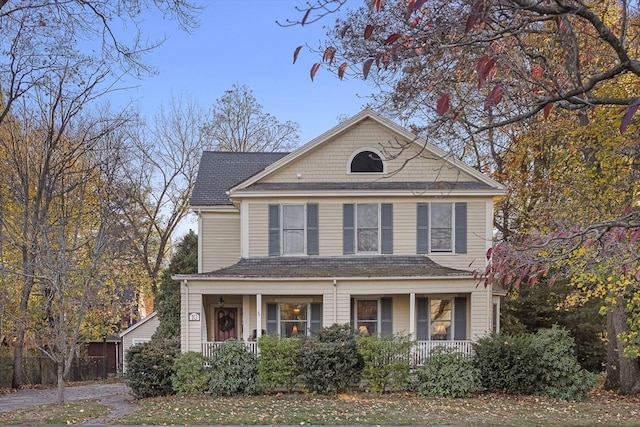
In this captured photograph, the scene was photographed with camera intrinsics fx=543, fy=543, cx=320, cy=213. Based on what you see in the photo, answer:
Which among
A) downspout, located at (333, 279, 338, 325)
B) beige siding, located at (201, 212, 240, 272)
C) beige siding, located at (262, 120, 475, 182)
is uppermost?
beige siding, located at (262, 120, 475, 182)

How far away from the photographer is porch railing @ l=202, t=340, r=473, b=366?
13609 mm

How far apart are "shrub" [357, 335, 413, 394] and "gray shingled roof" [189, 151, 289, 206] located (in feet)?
23.4

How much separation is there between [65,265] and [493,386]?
10.2 metres

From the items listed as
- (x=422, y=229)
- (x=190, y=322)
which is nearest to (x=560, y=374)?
(x=422, y=229)

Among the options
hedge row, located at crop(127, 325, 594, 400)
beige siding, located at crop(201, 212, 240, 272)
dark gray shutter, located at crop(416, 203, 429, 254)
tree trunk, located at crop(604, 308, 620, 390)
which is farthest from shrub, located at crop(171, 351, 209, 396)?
tree trunk, located at crop(604, 308, 620, 390)

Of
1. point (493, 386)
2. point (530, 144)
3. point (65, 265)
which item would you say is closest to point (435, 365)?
point (493, 386)

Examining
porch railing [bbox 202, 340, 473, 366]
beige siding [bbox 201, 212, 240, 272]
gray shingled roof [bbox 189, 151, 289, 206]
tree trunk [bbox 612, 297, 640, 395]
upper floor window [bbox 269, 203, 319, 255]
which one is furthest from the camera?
gray shingled roof [bbox 189, 151, 289, 206]

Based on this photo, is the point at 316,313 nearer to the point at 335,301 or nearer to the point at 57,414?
the point at 335,301

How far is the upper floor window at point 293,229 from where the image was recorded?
1602cm

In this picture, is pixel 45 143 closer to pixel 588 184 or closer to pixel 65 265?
pixel 65 265

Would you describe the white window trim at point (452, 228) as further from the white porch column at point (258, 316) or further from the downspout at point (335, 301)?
the white porch column at point (258, 316)

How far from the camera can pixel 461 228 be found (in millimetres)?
15953

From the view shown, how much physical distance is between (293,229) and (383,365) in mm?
4955

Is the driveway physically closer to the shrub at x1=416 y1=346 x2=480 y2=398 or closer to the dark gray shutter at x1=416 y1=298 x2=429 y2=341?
the shrub at x1=416 y1=346 x2=480 y2=398
